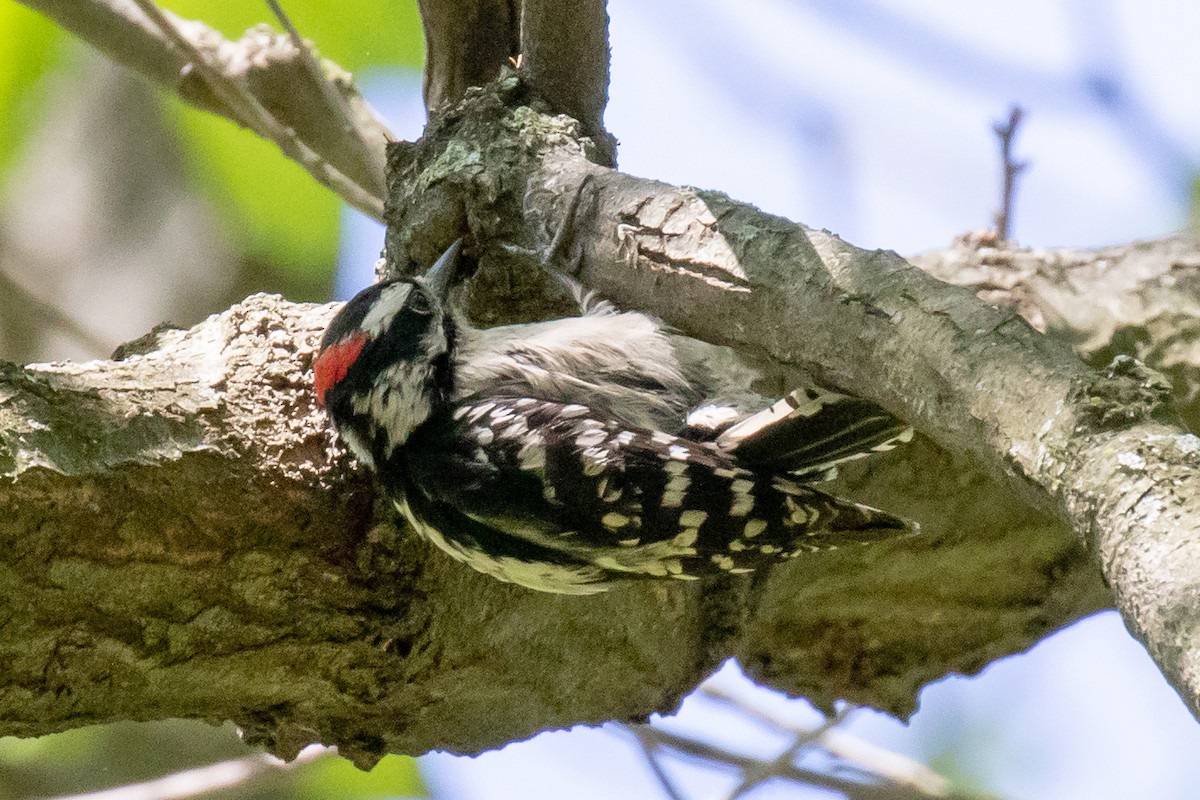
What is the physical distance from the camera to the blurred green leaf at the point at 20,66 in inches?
181

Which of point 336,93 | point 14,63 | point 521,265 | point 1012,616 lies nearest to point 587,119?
point 521,265

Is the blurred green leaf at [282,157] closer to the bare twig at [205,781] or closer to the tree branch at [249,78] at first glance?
the tree branch at [249,78]

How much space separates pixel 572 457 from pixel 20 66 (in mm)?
3354

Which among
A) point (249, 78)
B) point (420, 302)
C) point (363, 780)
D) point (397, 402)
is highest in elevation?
point (249, 78)

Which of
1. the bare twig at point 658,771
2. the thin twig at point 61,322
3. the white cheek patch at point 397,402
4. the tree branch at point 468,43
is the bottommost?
the bare twig at point 658,771

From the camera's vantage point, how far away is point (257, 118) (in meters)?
3.81

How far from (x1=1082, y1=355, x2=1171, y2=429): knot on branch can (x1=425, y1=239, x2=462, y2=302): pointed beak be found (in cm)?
187

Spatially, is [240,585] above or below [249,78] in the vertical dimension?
below

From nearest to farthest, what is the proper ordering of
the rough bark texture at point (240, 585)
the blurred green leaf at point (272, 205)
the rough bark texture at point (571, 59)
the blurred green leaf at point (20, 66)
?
the rough bark texture at point (240, 585)
the rough bark texture at point (571, 59)
the blurred green leaf at point (20, 66)
the blurred green leaf at point (272, 205)

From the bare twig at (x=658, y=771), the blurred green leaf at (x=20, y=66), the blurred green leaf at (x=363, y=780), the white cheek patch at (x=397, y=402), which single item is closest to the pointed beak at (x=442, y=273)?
the white cheek patch at (x=397, y=402)

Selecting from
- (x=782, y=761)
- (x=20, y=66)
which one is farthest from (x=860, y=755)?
(x=20, y=66)

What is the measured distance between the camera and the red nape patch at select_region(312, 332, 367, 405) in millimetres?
2826

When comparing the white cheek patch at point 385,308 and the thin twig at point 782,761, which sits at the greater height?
the white cheek patch at point 385,308

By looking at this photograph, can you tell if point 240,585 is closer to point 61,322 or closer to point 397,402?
point 397,402
